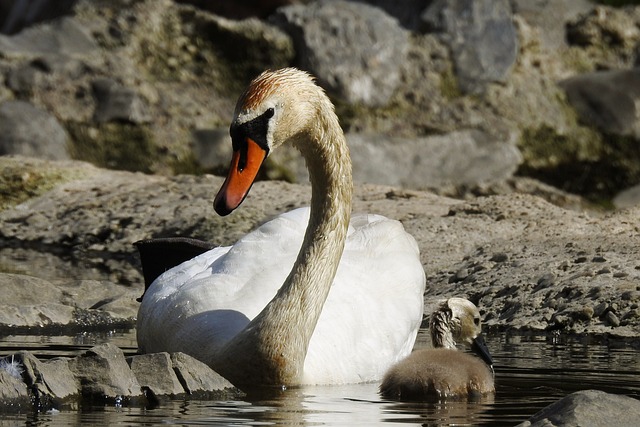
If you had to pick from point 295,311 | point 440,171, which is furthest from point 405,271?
point 440,171

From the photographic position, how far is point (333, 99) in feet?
54.3

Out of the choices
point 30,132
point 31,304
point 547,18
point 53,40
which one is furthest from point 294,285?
point 547,18

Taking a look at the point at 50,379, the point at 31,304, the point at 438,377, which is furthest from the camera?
the point at 31,304

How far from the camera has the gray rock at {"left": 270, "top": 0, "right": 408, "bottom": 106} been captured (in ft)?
54.2

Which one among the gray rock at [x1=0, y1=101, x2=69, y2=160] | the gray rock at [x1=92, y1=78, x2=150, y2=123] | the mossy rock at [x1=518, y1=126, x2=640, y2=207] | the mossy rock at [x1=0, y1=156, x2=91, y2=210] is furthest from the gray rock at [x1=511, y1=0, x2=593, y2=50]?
the mossy rock at [x1=0, y1=156, x2=91, y2=210]

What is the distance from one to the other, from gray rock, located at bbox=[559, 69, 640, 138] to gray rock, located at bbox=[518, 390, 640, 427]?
12.2 metres

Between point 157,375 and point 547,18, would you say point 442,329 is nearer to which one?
point 157,375

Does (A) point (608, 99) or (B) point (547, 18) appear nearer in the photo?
(A) point (608, 99)

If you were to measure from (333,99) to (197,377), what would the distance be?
10776 mm

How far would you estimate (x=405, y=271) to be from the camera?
7.56m

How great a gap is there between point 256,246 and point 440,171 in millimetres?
8805

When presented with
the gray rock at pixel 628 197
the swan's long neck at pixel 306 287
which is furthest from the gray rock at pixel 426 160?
the swan's long neck at pixel 306 287

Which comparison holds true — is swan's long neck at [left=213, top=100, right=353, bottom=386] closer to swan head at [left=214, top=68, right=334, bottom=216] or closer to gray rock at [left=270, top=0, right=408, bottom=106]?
swan head at [left=214, top=68, right=334, bottom=216]

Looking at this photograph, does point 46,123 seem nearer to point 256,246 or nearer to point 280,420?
point 256,246
